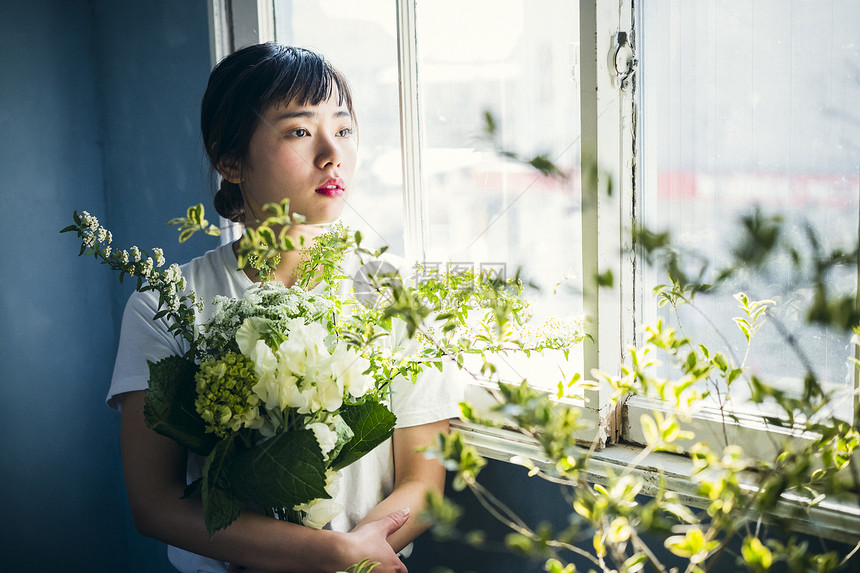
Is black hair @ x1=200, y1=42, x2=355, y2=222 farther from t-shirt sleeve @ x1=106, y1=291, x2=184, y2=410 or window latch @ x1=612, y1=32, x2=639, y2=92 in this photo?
window latch @ x1=612, y1=32, x2=639, y2=92

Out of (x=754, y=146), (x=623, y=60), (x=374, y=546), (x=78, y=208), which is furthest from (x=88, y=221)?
(x=78, y=208)

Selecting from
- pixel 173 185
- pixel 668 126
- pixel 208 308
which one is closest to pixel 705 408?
pixel 668 126

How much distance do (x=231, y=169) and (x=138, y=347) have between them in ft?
1.27

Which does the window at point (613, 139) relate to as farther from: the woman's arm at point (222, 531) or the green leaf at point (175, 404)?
the green leaf at point (175, 404)

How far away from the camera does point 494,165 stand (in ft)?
4.33

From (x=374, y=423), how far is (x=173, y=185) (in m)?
1.23

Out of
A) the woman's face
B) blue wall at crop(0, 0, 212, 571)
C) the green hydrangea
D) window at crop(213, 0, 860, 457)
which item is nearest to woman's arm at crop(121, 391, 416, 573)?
the green hydrangea

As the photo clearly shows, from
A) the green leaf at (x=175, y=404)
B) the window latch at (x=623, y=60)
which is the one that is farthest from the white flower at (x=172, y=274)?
the window latch at (x=623, y=60)

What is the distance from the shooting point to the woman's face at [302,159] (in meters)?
1.23

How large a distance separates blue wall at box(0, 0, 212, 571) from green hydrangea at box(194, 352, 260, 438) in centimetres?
102

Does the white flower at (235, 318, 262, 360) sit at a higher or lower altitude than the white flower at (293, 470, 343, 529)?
higher

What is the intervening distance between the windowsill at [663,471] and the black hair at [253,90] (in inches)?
26.8

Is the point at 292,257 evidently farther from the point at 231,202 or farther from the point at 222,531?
the point at 222,531

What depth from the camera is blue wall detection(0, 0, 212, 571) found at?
6.02 feet
